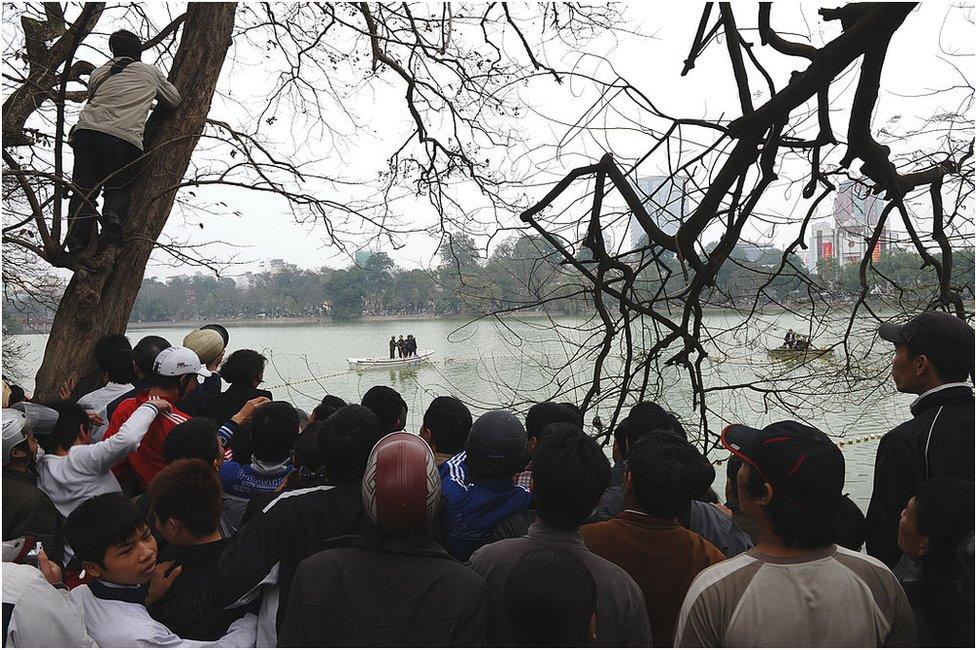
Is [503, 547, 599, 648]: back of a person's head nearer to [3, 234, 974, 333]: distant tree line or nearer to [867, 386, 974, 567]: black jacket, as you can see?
[867, 386, 974, 567]: black jacket

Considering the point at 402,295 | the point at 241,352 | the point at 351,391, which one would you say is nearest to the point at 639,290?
the point at 241,352

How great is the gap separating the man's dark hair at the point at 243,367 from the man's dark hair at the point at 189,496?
4.06 ft

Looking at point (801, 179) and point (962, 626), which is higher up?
point (801, 179)

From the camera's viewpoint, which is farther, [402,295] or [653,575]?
[402,295]

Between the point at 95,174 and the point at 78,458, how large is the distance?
203 centimetres

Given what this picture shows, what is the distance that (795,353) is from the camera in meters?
3.54

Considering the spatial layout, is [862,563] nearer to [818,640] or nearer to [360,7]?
[818,640]

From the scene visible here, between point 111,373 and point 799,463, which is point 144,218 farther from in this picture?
point 799,463

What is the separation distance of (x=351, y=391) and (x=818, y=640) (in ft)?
31.8

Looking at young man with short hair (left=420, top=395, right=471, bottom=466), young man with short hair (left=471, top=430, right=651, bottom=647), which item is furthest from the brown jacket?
young man with short hair (left=420, top=395, right=471, bottom=466)

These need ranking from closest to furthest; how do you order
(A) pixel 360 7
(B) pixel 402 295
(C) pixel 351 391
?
(A) pixel 360 7
(B) pixel 402 295
(C) pixel 351 391

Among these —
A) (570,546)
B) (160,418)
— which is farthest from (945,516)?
(160,418)

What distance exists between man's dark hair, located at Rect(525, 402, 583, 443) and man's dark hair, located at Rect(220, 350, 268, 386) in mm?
1187

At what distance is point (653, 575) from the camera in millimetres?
1644
